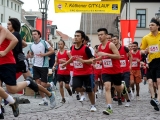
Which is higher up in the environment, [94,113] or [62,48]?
[62,48]

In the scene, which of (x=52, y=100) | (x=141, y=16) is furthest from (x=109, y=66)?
(x=141, y=16)

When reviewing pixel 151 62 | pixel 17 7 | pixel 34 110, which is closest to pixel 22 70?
pixel 34 110

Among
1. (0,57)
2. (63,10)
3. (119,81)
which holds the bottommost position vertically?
(119,81)

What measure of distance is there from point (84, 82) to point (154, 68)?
5.57ft

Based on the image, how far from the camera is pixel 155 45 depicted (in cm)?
993

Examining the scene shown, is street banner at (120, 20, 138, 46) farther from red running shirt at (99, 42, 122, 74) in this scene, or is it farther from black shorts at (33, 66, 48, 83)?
red running shirt at (99, 42, 122, 74)

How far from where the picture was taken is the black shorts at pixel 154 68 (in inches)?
390

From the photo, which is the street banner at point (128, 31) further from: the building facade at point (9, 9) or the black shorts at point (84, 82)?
the building facade at point (9, 9)

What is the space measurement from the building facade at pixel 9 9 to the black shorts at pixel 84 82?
66.8 metres

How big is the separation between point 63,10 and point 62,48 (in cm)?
1305

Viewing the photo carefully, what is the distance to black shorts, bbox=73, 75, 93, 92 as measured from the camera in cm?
965

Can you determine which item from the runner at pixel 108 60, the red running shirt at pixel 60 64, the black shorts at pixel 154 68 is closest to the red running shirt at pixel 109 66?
the runner at pixel 108 60

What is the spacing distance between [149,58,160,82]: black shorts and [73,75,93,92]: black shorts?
59.9 inches

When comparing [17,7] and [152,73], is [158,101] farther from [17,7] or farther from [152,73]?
[17,7]
